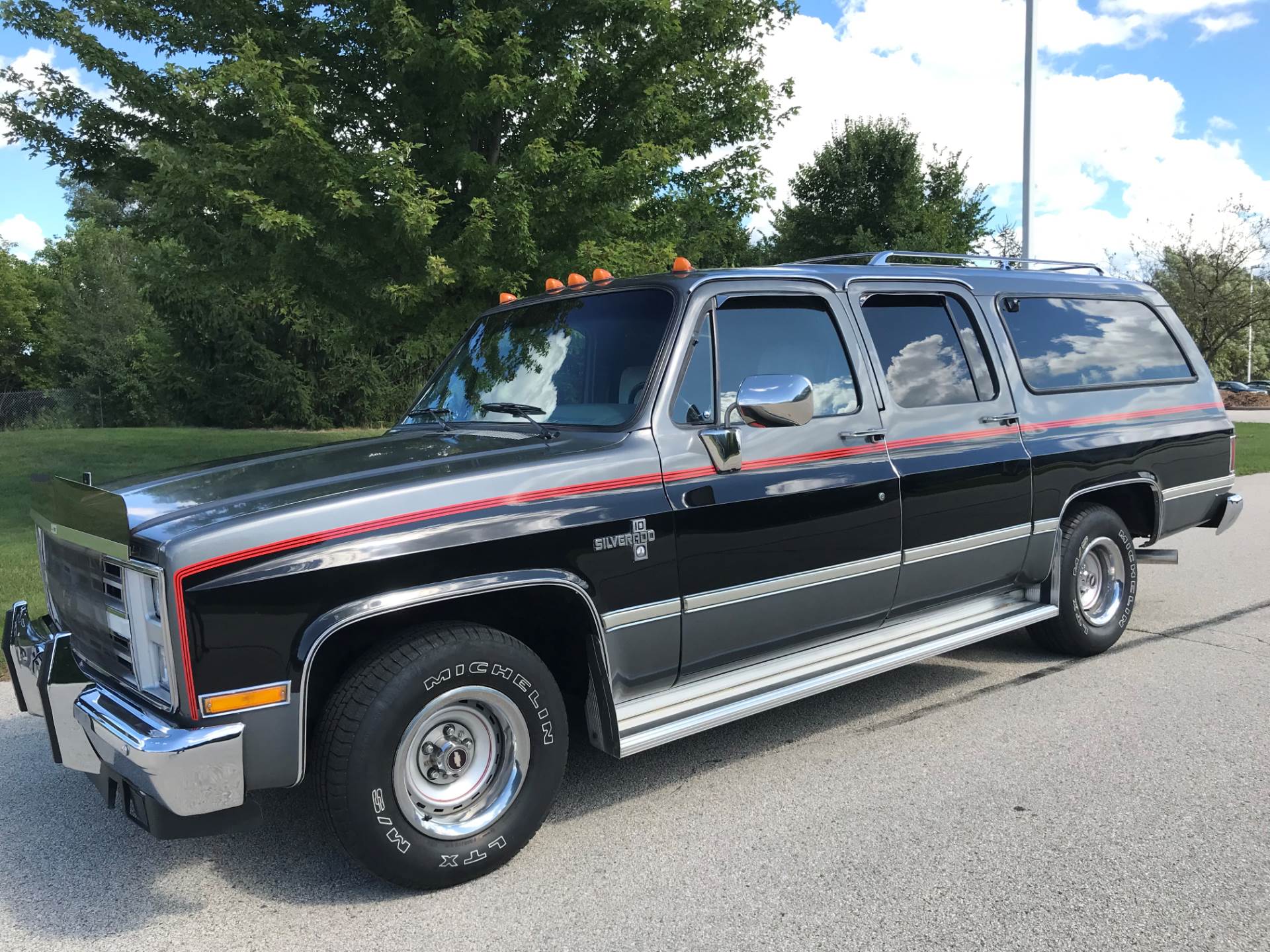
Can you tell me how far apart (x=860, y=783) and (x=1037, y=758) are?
2.71 ft

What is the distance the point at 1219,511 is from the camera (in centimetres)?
643

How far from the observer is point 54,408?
1299 inches

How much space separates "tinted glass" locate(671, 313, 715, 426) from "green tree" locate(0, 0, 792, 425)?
5.20 meters

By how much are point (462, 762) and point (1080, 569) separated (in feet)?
12.3

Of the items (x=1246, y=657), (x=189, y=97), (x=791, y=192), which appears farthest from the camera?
(x=791, y=192)

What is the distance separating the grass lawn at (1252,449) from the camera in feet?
50.5

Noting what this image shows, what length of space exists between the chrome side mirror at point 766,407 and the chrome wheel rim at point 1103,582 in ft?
9.31

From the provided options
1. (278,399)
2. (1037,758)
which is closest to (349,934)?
(1037,758)

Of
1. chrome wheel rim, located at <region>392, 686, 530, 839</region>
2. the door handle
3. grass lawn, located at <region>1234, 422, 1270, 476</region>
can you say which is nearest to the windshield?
the door handle

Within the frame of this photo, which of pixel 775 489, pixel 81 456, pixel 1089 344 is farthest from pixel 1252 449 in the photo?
pixel 81 456

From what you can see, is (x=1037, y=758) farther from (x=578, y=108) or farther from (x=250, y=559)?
(x=578, y=108)

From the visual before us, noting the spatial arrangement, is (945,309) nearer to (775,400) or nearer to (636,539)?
(775,400)

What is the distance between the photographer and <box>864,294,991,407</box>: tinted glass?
4.66 meters

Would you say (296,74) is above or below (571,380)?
above
